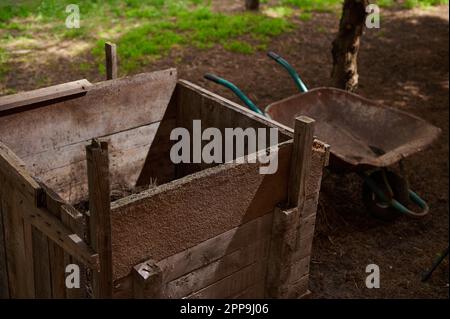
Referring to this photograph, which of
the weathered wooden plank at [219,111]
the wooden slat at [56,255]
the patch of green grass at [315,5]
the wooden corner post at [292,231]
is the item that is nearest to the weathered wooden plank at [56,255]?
the wooden slat at [56,255]

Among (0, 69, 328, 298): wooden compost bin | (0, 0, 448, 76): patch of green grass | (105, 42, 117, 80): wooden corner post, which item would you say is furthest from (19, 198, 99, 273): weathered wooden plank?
(0, 0, 448, 76): patch of green grass

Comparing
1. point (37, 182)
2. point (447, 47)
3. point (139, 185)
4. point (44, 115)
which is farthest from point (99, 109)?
point (447, 47)

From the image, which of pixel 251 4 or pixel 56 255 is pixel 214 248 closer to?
pixel 56 255

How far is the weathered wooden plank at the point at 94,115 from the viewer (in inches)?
151

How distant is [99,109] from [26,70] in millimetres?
3765

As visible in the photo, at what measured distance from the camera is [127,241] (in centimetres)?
278

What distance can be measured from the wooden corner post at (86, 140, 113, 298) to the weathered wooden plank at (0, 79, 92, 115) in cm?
142

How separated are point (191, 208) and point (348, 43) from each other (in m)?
3.64

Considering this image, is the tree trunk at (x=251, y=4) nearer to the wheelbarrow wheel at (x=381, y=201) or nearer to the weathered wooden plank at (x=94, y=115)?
the wheelbarrow wheel at (x=381, y=201)

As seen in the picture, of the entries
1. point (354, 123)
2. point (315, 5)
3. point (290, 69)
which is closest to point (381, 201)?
point (354, 123)

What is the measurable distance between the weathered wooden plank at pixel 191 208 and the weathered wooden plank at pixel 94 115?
141 centimetres

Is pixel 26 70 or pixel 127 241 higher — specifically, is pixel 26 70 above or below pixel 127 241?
below

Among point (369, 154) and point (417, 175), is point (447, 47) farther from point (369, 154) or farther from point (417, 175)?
point (369, 154)

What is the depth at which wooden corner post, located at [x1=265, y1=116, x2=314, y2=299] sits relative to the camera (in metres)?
3.34
